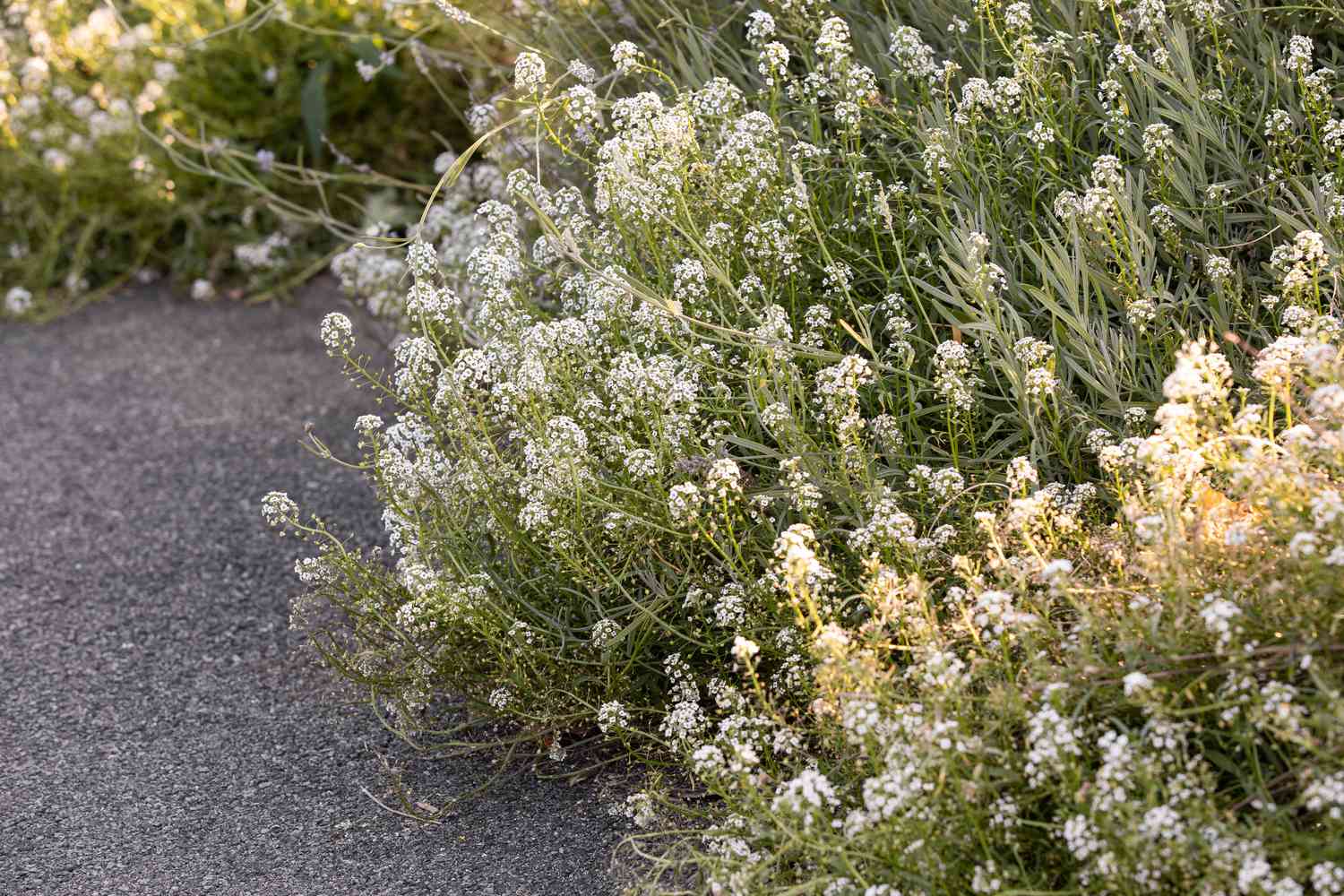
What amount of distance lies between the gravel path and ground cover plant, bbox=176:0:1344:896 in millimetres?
185

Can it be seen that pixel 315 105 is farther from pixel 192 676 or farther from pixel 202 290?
pixel 192 676

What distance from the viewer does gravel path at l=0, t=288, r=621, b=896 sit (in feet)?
8.48

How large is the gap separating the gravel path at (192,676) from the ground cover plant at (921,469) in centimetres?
18

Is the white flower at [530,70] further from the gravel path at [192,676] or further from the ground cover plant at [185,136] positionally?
the ground cover plant at [185,136]

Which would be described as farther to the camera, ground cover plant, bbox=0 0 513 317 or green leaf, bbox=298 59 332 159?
ground cover plant, bbox=0 0 513 317

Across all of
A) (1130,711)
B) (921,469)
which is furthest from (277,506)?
(1130,711)

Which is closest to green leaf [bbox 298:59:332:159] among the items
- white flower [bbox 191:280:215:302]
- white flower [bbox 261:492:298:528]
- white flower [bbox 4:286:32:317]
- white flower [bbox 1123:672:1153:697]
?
white flower [bbox 191:280:215:302]

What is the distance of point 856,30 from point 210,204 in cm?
354

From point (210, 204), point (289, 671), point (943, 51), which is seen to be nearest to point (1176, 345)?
point (943, 51)

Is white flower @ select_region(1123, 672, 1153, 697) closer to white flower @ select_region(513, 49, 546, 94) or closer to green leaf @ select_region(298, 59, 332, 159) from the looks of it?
white flower @ select_region(513, 49, 546, 94)

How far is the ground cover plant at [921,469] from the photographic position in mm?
1973

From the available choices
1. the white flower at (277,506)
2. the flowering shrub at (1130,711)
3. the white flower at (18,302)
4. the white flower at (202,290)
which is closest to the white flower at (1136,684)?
the flowering shrub at (1130,711)

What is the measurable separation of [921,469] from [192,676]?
1.74 m

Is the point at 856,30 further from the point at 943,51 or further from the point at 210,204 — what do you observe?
the point at 210,204
